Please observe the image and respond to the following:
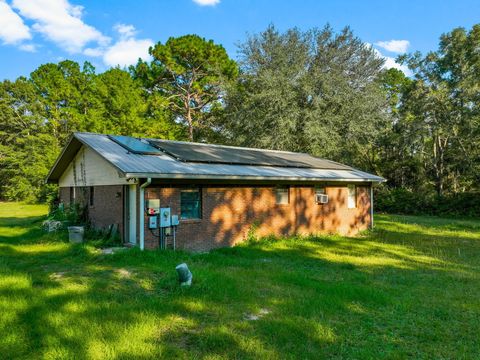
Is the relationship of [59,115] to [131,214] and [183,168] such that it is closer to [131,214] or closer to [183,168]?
[131,214]

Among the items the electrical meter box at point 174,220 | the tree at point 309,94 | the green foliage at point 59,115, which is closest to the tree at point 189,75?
the green foliage at point 59,115

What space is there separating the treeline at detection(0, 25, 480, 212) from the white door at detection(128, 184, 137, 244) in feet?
45.3

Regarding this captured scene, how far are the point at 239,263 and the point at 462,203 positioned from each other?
20408mm

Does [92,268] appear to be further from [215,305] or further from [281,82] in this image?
[281,82]

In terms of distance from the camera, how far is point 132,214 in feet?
33.3

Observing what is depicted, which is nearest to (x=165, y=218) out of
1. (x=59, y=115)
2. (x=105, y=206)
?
(x=105, y=206)

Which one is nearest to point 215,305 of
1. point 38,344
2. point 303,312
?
point 303,312

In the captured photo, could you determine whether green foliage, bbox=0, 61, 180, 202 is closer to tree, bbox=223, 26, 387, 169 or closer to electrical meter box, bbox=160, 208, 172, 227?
tree, bbox=223, 26, 387, 169

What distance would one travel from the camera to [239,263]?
332 inches

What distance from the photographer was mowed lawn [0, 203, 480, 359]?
393 cm

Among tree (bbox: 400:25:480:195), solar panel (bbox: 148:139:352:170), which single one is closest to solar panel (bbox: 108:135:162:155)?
solar panel (bbox: 148:139:352:170)

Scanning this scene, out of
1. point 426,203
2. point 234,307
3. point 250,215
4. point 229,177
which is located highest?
point 229,177

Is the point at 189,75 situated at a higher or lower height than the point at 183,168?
higher

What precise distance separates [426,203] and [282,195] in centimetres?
1600
